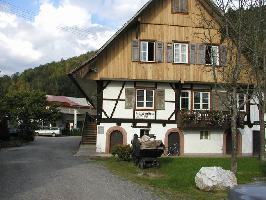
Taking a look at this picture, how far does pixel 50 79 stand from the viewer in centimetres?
12650

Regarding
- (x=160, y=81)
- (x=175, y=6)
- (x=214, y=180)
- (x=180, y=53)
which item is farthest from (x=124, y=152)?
(x=175, y=6)

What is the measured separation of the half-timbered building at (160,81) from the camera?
30828mm

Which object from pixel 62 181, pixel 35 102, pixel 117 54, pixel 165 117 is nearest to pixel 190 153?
pixel 165 117

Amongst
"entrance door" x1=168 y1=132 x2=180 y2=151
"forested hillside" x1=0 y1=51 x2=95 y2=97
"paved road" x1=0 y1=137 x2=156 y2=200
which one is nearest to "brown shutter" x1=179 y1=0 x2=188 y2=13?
"entrance door" x1=168 y1=132 x2=180 y2=151

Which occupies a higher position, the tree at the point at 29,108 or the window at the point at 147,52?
the window at the point at 147,52

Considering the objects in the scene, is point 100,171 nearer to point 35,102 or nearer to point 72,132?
point 35,102

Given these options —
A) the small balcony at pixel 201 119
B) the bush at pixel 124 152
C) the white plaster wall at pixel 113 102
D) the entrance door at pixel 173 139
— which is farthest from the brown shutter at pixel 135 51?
the bush at pixel 124 152

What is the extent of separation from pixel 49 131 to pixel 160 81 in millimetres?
39833

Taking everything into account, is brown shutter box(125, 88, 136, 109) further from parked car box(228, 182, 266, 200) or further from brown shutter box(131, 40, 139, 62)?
parked car box(228, 182, 266, 200)

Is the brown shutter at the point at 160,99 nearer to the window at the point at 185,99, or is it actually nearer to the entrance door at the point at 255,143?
the window at the point at 185,99

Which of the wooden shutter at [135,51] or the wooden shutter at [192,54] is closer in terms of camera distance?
the wooden shutter at [135,51]

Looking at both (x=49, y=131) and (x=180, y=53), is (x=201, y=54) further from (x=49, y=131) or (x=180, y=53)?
(x=49, y=131)

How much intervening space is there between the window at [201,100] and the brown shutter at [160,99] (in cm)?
241

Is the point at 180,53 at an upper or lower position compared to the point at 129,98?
upper
